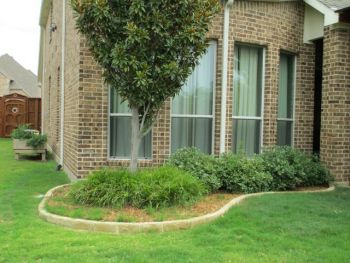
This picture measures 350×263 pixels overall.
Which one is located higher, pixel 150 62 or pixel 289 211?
pixel 150 62

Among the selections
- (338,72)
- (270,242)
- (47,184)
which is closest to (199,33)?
(270,242)

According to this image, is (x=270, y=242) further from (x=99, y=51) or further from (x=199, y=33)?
(x=99, y=51)

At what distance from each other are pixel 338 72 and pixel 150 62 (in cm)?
445

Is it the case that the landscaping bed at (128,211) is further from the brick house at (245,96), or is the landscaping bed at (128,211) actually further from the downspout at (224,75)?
the downspout at (224,75)

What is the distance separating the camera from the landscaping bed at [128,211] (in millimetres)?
5855

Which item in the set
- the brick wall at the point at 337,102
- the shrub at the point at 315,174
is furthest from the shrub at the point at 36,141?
the brick wall at the point at 337,102

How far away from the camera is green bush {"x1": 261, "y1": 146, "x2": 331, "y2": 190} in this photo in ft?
27.3

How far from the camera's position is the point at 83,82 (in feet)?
27.0

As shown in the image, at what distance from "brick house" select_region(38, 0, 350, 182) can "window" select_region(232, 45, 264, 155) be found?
0.07 feet

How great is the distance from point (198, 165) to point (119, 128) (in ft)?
5.97

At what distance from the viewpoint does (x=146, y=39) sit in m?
6.32

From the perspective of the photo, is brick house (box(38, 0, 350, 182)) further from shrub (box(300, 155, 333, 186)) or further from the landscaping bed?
the landscaping bed

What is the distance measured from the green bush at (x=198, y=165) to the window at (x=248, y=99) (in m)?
1.48

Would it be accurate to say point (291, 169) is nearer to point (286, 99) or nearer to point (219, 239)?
point (286, 99)
